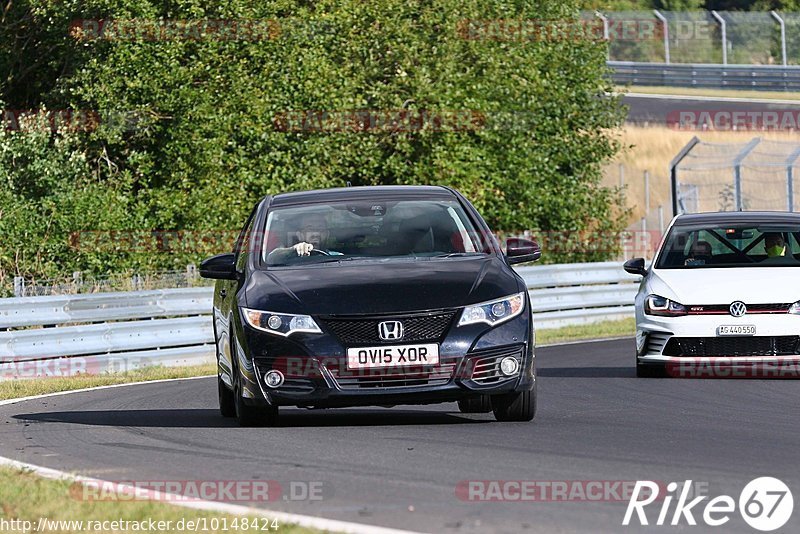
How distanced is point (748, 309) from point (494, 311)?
4.56 m

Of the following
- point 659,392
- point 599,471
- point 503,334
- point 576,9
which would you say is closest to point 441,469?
point 599,471

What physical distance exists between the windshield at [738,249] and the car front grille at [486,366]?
5174mm

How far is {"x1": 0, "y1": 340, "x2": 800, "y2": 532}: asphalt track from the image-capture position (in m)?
6.81

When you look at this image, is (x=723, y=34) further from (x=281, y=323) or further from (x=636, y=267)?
(x=281, y=323)

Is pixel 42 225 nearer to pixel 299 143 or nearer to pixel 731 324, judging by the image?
pixel 299 143

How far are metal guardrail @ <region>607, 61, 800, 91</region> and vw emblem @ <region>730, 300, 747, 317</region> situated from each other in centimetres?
3786

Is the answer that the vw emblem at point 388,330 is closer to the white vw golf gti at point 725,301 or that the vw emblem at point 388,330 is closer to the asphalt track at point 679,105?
the white vw golf gti at point 725,301

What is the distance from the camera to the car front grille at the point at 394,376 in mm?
9586

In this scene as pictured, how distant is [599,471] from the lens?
7.82 m

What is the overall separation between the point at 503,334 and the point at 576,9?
2828cm

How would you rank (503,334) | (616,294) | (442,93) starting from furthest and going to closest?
1. (442,93)
2. (616,294)
3. (503,334)

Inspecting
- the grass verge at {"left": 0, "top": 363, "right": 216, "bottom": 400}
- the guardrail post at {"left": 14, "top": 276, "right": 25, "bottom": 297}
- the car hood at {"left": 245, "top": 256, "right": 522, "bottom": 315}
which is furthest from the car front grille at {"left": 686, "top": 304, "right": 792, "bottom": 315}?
the guardrail post at {"left": 14, "top": 276, "right": 25, "bottom": 297}

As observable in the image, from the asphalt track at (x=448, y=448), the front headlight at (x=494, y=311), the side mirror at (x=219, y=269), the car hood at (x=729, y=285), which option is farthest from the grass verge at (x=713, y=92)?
the front headlight at (x=494, y=311)
